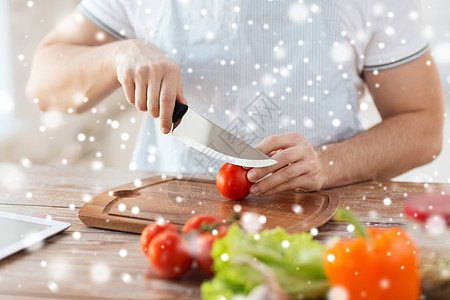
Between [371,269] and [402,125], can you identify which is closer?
[371,269]

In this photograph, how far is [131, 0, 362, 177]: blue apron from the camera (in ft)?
4.48

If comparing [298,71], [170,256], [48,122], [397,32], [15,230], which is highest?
[397,32]

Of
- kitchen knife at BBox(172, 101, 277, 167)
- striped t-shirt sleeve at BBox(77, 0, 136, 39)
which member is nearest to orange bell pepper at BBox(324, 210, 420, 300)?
kitchen knife at BBox(172, 101, 277, 167)

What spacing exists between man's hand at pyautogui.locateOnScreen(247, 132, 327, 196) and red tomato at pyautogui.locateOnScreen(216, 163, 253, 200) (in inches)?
0.6

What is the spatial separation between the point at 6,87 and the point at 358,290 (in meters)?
2.65

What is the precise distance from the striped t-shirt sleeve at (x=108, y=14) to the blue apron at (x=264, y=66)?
0.48 feet

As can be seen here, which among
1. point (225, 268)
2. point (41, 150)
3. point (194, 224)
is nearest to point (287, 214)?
point (194, 224)

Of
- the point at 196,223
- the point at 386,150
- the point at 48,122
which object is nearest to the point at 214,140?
the point at 196,223

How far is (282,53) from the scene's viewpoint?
1379mm

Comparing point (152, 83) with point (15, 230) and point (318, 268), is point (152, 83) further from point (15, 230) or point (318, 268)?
point (318, 268)

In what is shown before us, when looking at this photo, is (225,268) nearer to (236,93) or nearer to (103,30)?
(236,93)

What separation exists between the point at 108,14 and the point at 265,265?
117cm

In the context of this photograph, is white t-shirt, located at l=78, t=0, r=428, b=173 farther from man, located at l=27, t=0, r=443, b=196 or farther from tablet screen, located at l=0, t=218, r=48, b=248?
tablet screen, located at l=0, t=218, r=48, b=248

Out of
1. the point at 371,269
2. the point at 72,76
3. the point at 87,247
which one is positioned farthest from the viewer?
the point at 72,76
